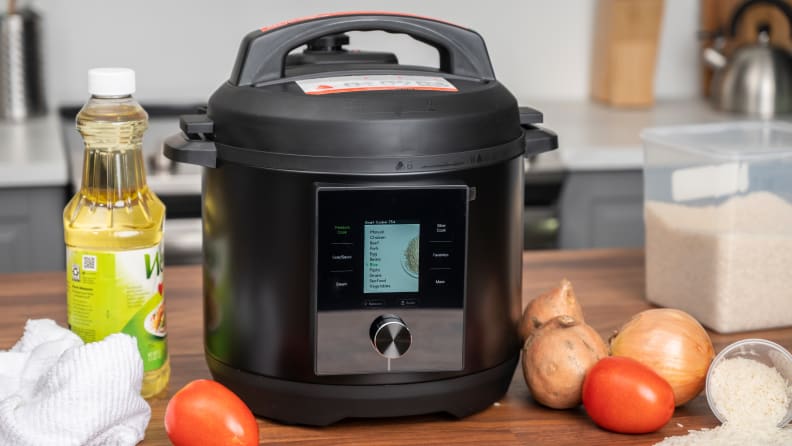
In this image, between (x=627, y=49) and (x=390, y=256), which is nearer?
(x=390, y=256)

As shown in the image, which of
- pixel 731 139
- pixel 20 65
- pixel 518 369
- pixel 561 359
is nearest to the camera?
pixel 561 359

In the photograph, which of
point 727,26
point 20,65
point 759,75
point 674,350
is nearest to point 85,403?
point 674,350

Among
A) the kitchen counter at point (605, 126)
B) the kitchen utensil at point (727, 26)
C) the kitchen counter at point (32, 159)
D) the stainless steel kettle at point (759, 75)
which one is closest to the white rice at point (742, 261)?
the kitchen counter at point (605, 126)

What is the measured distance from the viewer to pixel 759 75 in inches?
101

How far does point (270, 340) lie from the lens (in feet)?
2.81

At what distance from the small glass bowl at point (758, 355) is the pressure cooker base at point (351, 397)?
0.60 ft

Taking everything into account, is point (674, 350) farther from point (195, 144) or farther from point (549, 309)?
point (195, 144)

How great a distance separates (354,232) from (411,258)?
2.0 inches

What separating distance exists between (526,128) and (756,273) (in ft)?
1.12

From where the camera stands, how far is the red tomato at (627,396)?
838 mm

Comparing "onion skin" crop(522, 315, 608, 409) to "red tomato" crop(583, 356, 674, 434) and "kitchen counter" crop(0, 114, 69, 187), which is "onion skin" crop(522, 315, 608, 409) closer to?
"red tomato" crop(583, 356, 674, 434)

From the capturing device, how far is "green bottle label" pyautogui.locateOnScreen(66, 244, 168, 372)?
86 cm

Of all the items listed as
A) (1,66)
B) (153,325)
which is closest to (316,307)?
(153,325)

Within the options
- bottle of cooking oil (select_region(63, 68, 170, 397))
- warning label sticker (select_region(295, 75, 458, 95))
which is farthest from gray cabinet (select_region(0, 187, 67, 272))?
warning label sticker (select_region(295, 75, 458, 95))
